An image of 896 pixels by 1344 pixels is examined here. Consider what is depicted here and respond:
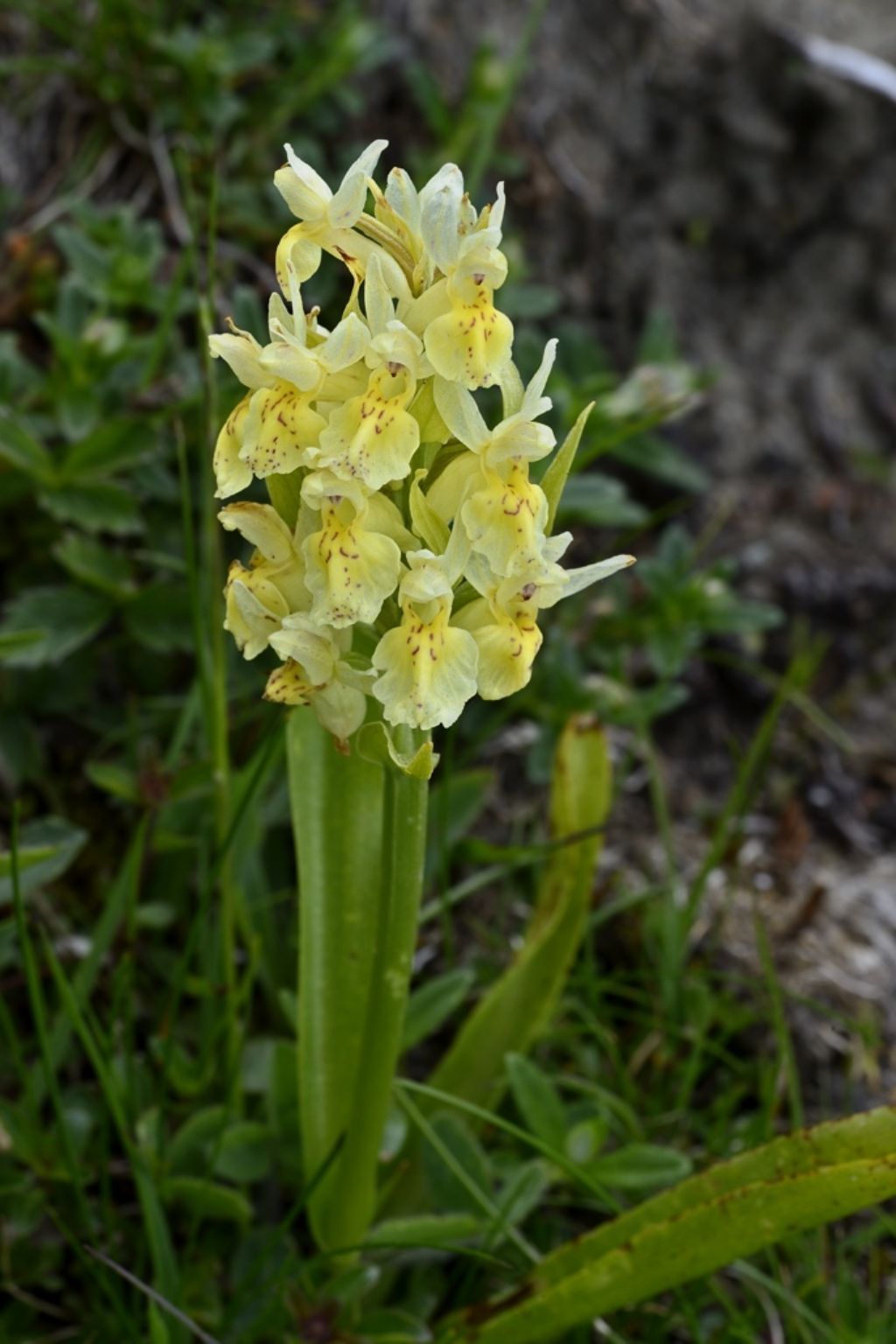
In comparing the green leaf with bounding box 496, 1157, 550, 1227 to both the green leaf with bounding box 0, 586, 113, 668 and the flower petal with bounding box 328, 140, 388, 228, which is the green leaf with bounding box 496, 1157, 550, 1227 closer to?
the green leaf with bounding box 0, 586, 113, 668

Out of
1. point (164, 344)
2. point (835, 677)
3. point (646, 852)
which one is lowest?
point (646, 852)

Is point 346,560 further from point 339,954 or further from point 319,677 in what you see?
point 339,954

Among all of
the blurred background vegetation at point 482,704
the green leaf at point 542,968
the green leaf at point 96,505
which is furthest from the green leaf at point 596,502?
the green leaf at point 96,505

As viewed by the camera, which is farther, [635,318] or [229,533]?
[635,318]

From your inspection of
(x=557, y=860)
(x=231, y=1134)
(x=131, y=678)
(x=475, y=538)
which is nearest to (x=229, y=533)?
(x=131, y=678)

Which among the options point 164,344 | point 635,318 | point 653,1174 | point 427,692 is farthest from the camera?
point 635,318

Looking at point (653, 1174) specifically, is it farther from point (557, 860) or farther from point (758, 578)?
point (758, 578)

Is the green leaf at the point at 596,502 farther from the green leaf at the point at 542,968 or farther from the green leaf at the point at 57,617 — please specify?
the green leaf at the point at 57,617
